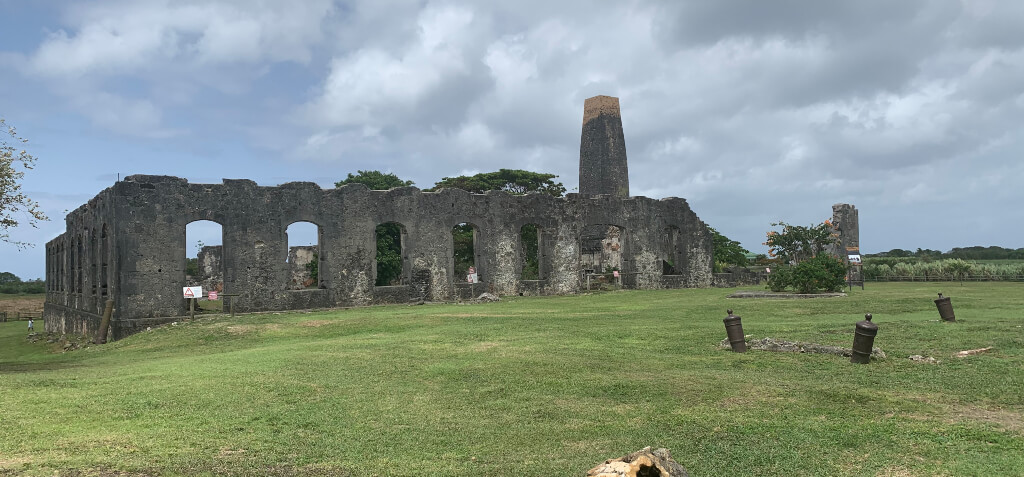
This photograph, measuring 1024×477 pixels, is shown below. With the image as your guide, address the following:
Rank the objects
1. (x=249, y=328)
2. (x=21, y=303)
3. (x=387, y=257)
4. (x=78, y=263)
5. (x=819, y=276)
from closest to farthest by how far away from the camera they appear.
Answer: (x=249, y=328) → (x=819, y=276) → (x=78, y=263) → (x=387, y=257) → (x=21, y=303)

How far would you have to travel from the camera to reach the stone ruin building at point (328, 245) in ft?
64.2

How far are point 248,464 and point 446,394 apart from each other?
287cm

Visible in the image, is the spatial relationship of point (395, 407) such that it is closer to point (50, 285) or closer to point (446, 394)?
point (446, 394)

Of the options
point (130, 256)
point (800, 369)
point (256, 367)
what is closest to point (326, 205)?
point (130, 256)

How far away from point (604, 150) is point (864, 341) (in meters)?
32.4

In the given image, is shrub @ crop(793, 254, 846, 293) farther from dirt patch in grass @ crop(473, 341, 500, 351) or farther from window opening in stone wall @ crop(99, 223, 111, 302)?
window opening in stone wall @ crop(99, 223, 111, 302)

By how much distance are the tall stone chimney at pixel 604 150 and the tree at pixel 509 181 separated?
711 centimetres

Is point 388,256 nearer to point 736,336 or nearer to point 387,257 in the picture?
point 387,257

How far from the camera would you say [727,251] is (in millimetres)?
41938

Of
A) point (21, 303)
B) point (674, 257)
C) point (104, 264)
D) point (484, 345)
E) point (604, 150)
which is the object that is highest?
point (604, 150)

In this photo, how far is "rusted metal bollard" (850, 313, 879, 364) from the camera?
8.83 meters

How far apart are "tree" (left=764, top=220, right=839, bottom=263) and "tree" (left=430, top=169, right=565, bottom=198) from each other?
18056 mm

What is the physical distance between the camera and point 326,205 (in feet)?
73.8

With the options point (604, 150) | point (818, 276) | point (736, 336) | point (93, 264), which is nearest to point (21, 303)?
point (93, 264)
